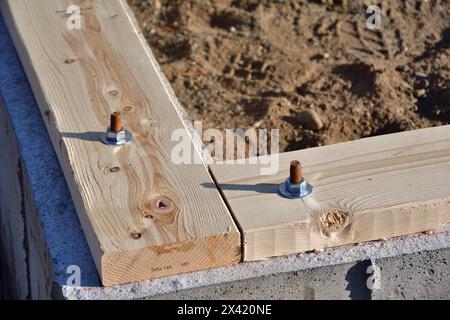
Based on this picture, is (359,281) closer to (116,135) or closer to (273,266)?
(273,266)

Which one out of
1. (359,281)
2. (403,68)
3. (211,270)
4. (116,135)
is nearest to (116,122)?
(116,135)

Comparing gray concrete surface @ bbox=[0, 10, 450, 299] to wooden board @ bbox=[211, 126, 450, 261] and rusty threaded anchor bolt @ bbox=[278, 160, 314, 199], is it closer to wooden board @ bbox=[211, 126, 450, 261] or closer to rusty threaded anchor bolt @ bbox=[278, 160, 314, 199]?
wooden board @ bbox=[211, 126, 450, 261]

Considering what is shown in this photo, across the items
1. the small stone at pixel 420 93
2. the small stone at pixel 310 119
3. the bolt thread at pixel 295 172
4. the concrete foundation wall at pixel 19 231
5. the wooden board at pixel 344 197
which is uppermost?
the bolt thread at pixel 295 172

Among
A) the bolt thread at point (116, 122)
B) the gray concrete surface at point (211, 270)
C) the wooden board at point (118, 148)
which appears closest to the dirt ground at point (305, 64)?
the wooden board at point (118, 148)

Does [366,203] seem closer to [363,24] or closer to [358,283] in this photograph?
[358,283]

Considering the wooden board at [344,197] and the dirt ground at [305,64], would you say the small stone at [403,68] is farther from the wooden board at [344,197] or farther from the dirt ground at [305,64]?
the wooden board at [344,197]

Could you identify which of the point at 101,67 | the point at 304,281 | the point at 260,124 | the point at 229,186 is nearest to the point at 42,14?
the point at 101,67

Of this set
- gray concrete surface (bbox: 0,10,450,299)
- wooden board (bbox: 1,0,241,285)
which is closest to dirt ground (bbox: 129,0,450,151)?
wooden board (bbox: 1,0,241,285)
